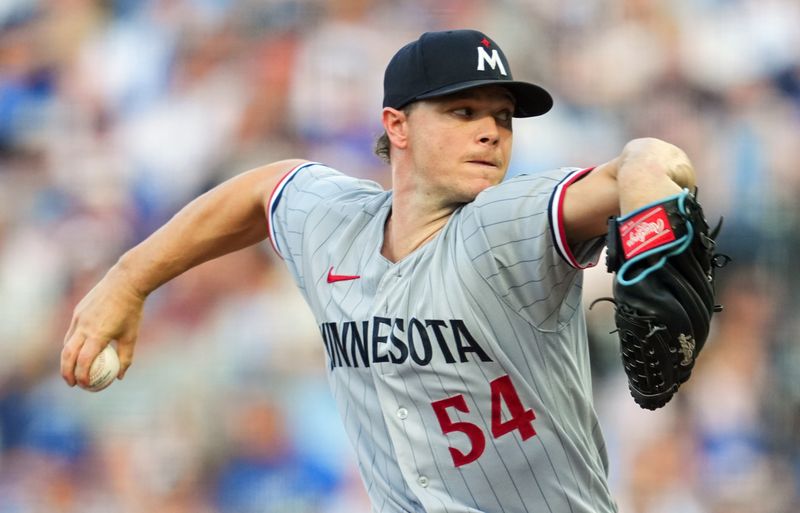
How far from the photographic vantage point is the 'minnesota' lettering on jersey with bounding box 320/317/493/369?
8.48ft

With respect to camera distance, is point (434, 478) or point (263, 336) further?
point (263, 336)

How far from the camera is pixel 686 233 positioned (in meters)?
→ 2.03

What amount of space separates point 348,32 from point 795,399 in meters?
3.16

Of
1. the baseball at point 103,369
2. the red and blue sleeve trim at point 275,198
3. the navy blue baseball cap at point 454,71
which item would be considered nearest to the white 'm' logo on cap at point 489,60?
the navy blue baseball cap at point 454,71

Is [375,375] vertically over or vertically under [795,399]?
over

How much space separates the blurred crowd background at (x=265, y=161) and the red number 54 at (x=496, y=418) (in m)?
2.70

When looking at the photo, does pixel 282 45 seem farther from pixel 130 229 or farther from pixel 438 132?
pixel 438 132

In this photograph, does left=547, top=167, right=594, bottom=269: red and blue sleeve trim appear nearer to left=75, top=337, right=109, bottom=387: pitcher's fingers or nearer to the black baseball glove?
the black baseball glove

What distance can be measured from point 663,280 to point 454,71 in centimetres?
100

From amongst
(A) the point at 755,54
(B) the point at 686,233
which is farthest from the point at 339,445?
(B) the point at 686,233

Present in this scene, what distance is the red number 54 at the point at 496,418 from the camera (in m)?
2.60

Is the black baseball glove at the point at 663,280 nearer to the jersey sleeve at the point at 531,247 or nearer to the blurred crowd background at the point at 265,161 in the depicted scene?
the jersey sleeve at the point at 531,247

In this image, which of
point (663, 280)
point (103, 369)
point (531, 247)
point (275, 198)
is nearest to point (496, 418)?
point (531, 247)

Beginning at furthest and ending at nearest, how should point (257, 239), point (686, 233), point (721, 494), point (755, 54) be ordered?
point (755, 54), point (721, 494), point (257, 239), point (686, 233)
